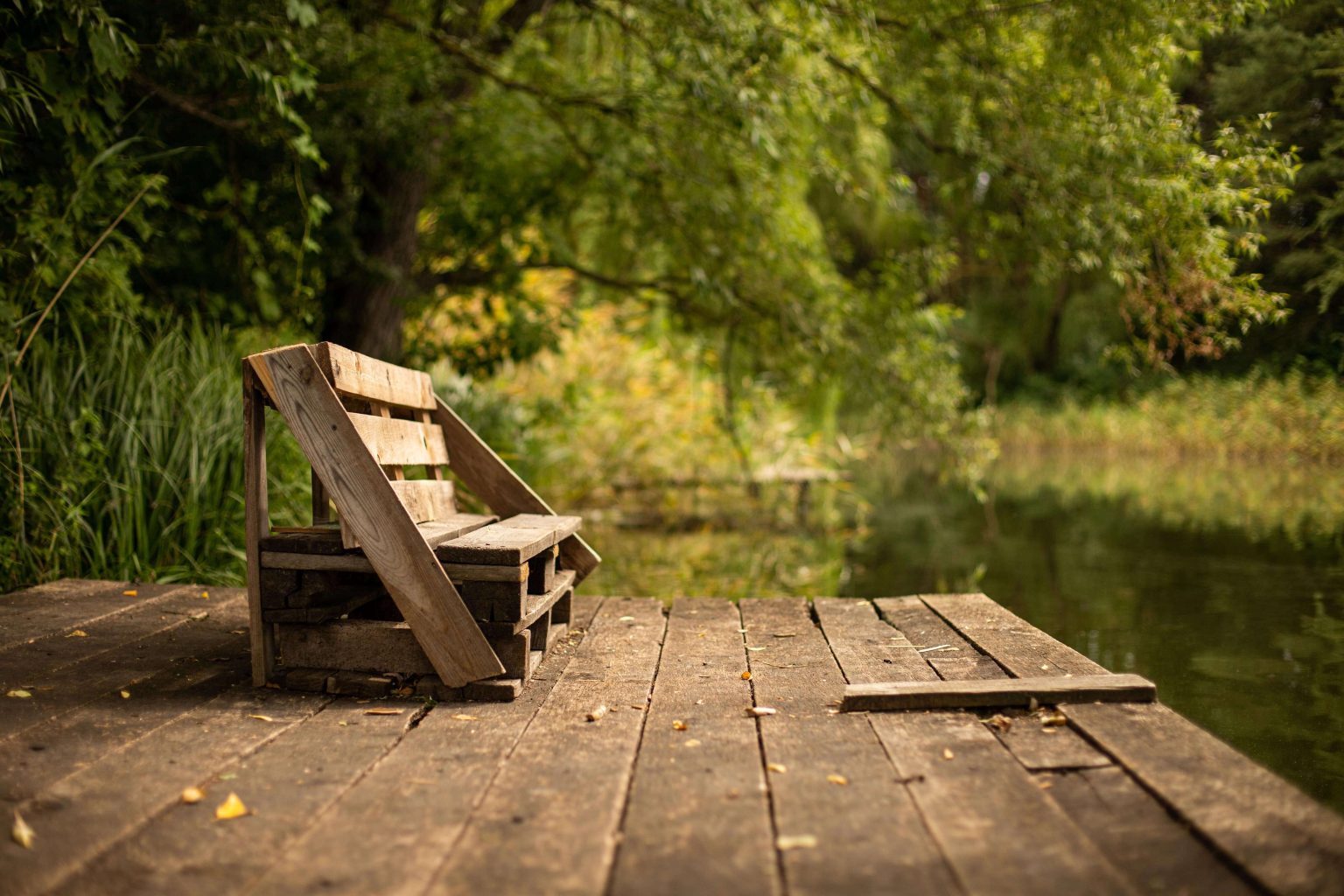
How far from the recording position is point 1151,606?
586cm

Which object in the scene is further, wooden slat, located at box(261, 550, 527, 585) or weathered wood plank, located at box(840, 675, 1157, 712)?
wooden slat, located at box(261, 550, 527, 585)

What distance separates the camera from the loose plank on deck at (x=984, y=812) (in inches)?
68.3

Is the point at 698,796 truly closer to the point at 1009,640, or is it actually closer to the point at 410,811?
the point at 410,811

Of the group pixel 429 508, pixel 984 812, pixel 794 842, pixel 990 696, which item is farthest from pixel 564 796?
pixel 429 508

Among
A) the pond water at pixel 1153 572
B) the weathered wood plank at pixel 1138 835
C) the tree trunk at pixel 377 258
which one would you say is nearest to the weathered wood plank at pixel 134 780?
the weathered wood plank at pixel 1138 835

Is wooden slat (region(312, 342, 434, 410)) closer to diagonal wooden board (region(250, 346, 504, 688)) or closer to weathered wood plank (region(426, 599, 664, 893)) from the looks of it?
diagonal wooden board (region(250, 346, 504, 688))

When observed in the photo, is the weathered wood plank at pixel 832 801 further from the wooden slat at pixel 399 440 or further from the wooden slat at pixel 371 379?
the wooden slat at pixel 371 379

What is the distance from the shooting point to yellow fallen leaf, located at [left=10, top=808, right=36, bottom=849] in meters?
1.83

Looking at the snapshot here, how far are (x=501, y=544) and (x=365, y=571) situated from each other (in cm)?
48

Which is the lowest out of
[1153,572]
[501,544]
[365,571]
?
[1153,572]

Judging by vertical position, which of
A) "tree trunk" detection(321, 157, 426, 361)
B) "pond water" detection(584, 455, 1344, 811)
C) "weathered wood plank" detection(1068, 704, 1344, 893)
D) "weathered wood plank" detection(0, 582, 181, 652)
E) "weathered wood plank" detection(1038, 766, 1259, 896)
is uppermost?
"tree trunk" detection(321, 157, 426, 361)

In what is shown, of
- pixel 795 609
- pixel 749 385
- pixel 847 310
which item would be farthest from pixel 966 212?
pixel 795 609

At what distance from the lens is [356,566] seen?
9.66 ft

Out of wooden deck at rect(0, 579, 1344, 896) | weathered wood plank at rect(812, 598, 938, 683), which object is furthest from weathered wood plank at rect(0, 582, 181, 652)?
weathered wood plank at rect(812, 598, 938, 683)
